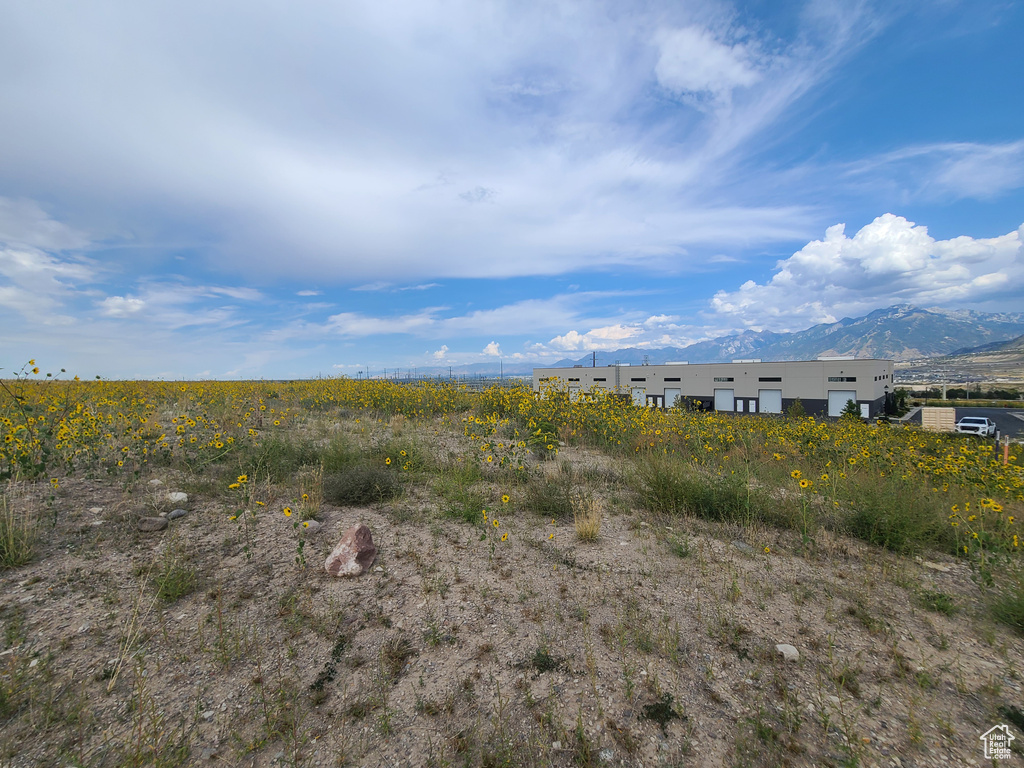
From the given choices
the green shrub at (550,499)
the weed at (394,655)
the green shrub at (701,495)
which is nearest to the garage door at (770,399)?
the green shrub at (701,495)

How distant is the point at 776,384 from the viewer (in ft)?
140

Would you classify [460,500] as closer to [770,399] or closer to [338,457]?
[338,457]

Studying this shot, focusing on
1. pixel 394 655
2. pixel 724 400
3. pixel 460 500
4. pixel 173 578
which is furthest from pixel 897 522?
pixel 724 400

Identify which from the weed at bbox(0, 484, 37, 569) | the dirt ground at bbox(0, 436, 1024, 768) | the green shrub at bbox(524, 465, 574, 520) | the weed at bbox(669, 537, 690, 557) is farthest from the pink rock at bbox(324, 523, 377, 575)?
the weed at bbox(669, 537, 690, 557)

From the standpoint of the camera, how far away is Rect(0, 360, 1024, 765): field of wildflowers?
206 centimetres

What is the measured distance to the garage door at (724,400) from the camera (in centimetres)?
4506

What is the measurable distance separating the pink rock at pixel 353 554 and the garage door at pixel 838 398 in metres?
49.7

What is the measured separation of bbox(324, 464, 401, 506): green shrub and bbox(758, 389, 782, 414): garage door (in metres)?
47.1

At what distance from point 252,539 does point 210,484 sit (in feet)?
5.02

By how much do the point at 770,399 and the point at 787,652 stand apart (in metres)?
47.9

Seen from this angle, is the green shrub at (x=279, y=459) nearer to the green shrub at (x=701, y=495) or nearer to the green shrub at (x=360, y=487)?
the green shrub at (x=360, y=487)

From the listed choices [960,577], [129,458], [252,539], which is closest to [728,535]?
[960,577]

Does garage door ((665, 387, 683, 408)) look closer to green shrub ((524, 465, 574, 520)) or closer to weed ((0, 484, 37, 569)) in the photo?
green shrub ((524, 465, 574, 520))

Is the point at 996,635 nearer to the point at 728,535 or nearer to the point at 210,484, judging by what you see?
the point at 728,535
